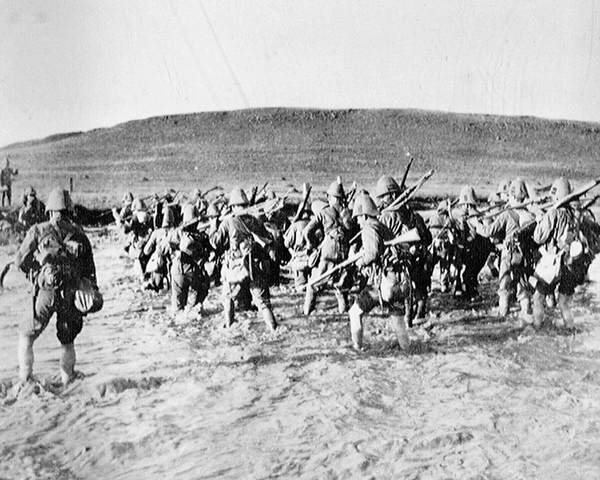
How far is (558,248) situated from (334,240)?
3.02 metres

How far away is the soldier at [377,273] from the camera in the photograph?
7.10 meters

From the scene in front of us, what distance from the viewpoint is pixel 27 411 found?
5.75 meters

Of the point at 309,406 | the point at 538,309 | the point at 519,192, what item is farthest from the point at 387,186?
Result: the point at 519,192

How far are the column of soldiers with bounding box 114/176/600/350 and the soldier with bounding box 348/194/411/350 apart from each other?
0.01 meters

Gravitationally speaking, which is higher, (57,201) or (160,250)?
(57,201)

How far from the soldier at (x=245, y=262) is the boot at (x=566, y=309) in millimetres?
3731

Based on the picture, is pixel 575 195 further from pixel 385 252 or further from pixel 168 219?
pixel 168 219

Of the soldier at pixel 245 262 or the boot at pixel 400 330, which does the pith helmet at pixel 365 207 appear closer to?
the boot at pixel 400 330

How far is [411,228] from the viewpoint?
25.8 ft

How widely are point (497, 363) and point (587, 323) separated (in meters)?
2.50

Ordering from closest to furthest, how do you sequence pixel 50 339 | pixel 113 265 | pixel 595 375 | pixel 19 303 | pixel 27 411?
pixel 27 411, pixel 595 375, pixel 50 339, pixel 19 303, pixel 113 265

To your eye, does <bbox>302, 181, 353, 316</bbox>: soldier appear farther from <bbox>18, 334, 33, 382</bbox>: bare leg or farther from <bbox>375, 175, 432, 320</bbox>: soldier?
<bbox>18, 334, 33, 382</bbox>: bare leg

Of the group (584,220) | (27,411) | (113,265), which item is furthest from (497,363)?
(113,265)

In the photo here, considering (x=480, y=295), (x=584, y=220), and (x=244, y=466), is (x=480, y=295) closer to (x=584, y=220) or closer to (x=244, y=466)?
(x=584, y=220)
